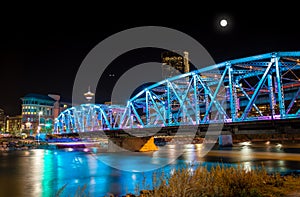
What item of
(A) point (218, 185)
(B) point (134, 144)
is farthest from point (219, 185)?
(B) point (134, 144)

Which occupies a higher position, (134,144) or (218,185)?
(218,185)

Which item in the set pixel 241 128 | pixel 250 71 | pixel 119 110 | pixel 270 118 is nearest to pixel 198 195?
pixel 270 118

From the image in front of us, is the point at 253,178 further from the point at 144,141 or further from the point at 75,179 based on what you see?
the point at 144,141

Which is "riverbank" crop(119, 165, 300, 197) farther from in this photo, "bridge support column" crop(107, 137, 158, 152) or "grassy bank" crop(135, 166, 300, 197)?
"bridge support column" crop(107, 137, 158, 152)

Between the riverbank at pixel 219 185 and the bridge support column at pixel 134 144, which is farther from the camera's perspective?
the bridge support column at pixel 134 144

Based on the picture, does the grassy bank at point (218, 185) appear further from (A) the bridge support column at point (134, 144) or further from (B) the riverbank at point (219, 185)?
(A) the bridge support column at point (134, 144)

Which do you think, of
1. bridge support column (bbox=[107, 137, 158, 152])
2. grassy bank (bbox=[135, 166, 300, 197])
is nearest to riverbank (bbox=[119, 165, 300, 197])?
grassy bank (bbox=[135, 166, 300, 197])

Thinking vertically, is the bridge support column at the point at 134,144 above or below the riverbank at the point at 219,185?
below

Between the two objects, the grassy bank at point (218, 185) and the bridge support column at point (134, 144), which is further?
the bridge support column at point (134, 144)

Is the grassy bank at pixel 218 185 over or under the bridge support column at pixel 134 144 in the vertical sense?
over

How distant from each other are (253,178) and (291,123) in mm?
18684

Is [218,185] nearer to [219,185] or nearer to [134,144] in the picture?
[219,185]

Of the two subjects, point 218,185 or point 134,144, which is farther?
point 134,144

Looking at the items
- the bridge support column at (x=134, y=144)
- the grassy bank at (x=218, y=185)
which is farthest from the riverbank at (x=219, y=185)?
the bridge support column at (x=134, y=144)
